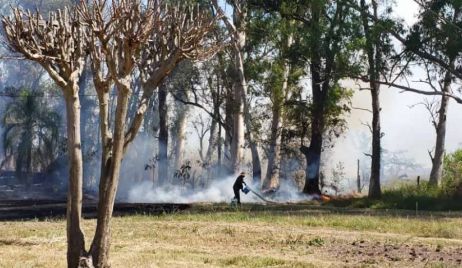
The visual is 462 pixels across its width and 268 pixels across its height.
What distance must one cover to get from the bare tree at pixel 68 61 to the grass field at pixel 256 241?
1.72 meters

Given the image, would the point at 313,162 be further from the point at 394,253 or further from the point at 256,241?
the point at 394,253

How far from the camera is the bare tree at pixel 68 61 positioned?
10.1 m

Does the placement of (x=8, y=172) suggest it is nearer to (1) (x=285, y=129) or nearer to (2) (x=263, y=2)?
(1) (x=285, y=129)

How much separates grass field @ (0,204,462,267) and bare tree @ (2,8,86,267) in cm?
172

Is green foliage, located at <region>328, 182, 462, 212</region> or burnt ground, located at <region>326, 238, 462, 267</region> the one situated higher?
green foliage, located at <region>328, 182, 462, 212</region>

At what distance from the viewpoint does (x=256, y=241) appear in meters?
15.6

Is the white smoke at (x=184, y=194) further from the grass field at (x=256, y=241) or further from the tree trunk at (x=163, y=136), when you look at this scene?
the grass field at (x=256, y=241)

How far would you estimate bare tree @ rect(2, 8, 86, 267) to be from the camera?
10148 mm

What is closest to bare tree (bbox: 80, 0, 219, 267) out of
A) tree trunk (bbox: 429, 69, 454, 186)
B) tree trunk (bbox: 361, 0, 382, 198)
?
tree trunk (bbox: 361, 0, 382, 198)

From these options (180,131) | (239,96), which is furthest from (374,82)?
(180,131)

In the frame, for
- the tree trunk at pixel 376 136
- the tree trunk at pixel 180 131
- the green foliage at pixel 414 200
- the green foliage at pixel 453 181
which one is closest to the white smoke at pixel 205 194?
the tree trunk at pixel 376 136

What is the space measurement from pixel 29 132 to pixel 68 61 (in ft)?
138

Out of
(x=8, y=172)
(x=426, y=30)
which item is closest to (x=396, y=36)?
(x=426, y=30)

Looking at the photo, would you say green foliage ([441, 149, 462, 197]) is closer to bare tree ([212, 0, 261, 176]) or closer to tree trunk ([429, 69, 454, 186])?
tree trunk ([429, 69, 454, 186])
